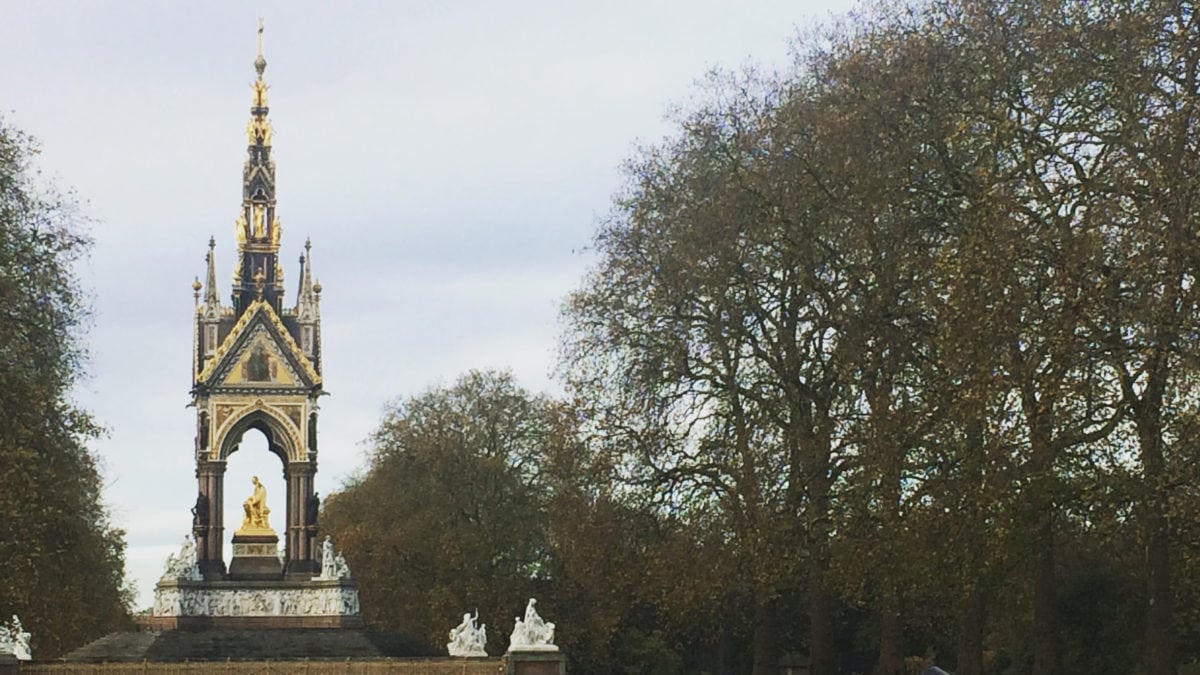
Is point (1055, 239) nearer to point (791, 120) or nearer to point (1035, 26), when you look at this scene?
point (1035, 26)

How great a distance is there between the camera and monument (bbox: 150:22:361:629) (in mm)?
54531

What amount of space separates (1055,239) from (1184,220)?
9.61 feet

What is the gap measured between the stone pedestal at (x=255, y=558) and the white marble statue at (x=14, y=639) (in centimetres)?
1243

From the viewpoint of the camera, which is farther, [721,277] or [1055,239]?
[721,277]

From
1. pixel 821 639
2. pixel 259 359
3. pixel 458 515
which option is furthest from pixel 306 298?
pixel 821 639

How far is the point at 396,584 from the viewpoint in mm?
65125

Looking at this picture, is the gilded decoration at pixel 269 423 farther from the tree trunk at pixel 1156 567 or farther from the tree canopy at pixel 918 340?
the tree trunk at pixel 1156 567

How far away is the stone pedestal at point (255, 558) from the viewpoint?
55500 millimetres

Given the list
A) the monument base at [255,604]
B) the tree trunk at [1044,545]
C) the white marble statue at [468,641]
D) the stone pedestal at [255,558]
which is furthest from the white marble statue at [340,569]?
the tree trunk at [1044,545]

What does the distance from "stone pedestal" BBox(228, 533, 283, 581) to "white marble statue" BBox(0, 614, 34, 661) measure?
12429 millimetres

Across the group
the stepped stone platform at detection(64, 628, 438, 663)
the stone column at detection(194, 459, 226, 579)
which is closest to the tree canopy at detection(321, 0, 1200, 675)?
the stepped stone platform at detection(64, 628, 438, 663)

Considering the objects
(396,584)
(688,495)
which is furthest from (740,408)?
(396,584)

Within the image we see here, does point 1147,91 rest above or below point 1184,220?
above

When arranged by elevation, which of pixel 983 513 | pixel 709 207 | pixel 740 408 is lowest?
pixel 983 513
